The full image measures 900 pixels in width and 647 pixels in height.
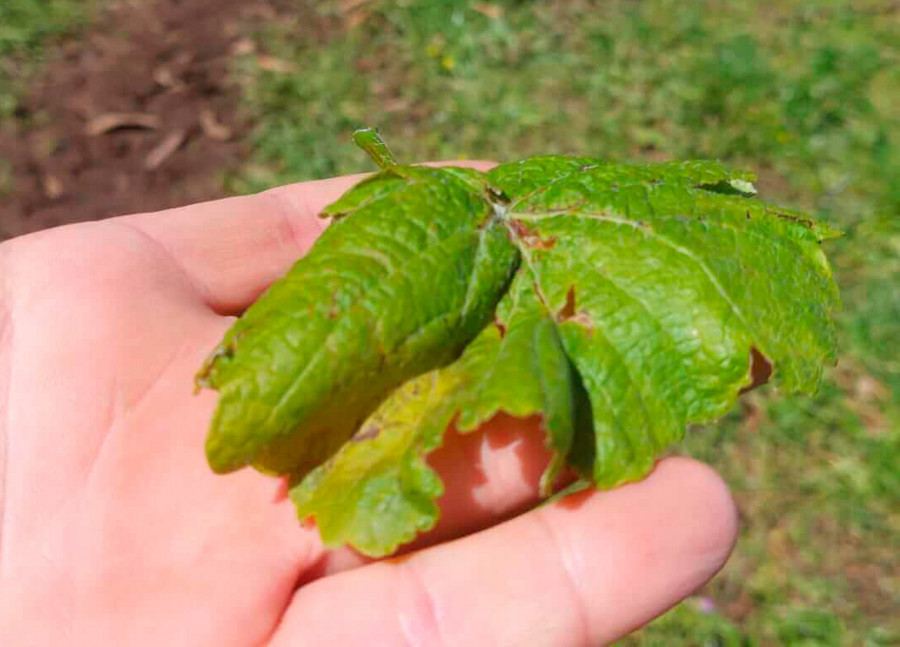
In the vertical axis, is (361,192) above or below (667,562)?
above

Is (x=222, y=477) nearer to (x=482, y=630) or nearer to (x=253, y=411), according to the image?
(x=253, y=411)

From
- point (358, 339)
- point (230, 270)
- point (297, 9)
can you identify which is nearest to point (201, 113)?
point (297, 9)

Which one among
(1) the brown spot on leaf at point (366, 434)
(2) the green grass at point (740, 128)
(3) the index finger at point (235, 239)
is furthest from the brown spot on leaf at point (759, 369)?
(2) the green grass at point (740, 128)

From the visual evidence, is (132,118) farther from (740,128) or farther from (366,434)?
(366,434)

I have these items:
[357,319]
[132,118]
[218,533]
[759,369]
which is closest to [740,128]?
[759,369]

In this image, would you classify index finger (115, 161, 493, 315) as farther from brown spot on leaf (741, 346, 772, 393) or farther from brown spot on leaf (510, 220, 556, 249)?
brown spot on leaf (741, 346, 772, 393)

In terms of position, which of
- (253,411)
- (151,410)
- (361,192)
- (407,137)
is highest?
(361,192)

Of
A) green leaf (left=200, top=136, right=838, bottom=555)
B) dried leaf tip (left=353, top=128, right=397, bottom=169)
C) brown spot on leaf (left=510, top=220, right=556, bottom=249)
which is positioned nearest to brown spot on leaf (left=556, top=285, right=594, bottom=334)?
green leaf (left=200, top=136, right=838, bottom=555)
